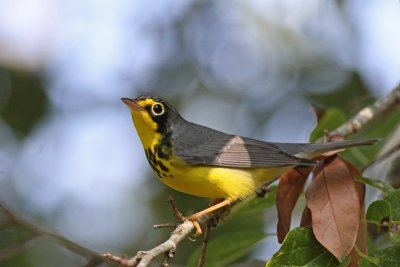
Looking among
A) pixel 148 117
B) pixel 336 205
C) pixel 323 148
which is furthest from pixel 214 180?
pixel 336 205

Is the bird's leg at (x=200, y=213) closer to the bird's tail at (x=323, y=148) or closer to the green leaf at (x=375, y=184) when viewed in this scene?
the bird's tail at (x=323, y=148)

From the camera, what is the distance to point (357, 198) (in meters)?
3.41

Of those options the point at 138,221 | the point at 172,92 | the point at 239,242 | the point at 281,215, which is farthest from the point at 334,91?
the point at 281,215

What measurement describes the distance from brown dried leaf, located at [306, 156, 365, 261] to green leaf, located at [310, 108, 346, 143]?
36.7 inches

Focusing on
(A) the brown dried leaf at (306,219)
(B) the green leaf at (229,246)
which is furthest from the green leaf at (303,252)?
(B) the green leaf at (229,246)

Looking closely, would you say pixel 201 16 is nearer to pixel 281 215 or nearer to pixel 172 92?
pixel 172 92

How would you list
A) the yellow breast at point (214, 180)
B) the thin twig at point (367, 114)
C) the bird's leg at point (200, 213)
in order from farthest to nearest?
the thin twig at point (367, 114) → the yellow breast at point (214, 180) → the bird's leg at point (200, 213)

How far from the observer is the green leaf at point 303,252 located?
304 cm

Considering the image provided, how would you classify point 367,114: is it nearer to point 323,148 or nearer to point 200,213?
point 323,148

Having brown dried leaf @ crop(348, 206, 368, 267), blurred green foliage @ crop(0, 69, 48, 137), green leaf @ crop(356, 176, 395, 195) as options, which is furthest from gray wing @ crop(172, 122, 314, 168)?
blurred green foliage @ crop(0, 69, 48, 137)

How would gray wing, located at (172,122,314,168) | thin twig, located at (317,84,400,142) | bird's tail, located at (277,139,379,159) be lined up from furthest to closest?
thin twig, located at (317,84,400,142) → gray wing, located at (172,122,314,168) → bird's tail, located at (277,139,379,159)

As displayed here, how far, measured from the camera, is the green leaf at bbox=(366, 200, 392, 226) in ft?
10.4

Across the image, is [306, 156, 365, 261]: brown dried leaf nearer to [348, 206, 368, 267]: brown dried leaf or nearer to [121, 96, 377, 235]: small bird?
[348, 206, 368, 267]: brown dried leaf

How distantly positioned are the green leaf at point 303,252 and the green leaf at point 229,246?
3.52ft
